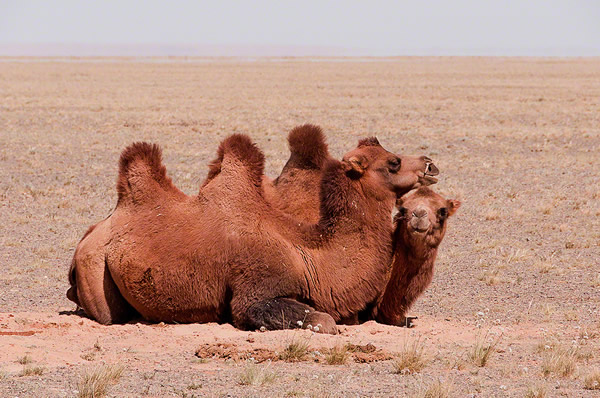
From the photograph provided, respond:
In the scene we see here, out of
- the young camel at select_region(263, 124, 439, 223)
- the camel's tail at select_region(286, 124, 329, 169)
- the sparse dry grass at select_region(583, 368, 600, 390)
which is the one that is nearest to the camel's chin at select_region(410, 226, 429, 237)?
the young camel at select_region(263, 124, 439, 223)

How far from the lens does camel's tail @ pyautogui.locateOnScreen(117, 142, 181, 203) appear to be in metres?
7.79

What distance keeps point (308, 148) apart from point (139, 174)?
167cm

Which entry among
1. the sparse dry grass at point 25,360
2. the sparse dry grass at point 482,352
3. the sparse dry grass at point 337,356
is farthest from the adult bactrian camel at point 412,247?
the sparse dry grass at point 25,360

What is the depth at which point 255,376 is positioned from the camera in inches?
230

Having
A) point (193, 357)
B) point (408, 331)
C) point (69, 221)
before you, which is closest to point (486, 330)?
point (408, 331)

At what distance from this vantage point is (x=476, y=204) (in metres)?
16.2

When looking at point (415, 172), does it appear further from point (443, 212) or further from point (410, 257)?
point (410, 257)

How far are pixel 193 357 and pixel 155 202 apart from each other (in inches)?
66.8

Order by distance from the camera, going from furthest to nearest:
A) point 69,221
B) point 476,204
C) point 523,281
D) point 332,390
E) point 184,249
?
point 476,204 → point 69,221 → point 523,281 → point 184,249 → point 332,390

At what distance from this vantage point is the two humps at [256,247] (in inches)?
290

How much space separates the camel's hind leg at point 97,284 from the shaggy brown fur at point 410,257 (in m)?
2.27

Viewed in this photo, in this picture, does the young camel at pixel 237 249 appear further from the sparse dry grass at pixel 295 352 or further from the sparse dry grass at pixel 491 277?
the sparse dry grass at pixel 491 277

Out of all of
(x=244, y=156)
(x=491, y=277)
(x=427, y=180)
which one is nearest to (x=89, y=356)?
(x=244, y=156)

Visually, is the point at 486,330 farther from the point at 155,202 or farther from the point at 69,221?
the point at 69,221
